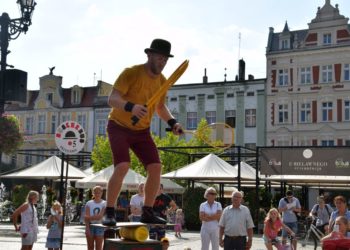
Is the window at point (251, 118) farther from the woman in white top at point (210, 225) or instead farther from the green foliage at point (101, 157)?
the woman in white top at point (210, 225)

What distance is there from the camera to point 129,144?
5.91 metres

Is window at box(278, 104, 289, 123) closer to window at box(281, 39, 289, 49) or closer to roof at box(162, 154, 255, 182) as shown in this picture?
window at box(281, 39, 289, 49)

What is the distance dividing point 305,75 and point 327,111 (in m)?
3.28

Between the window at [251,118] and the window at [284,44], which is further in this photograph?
the window at [251,118]

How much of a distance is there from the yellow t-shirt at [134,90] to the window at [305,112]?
3965 cm

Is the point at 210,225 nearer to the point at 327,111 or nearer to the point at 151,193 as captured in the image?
the point at 151,193

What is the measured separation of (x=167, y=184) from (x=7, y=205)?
8999 millimetres

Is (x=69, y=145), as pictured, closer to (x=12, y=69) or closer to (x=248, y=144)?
(x=12, y=69)

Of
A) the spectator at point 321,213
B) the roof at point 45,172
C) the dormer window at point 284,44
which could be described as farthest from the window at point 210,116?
the spectator at point 321,213

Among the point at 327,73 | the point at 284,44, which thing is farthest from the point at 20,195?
the point at 284,44

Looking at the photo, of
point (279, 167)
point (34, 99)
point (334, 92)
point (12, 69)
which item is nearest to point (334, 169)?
point (279, 167)

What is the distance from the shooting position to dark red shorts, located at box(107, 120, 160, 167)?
582 centimetres

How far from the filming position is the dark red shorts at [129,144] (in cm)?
582

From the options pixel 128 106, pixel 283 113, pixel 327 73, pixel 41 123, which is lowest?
pixel 128 106
